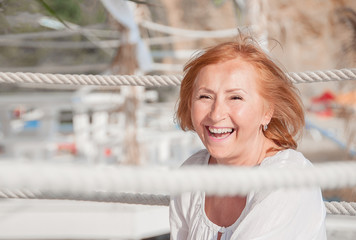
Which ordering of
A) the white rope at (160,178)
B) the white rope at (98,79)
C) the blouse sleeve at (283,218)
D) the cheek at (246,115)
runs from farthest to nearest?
the white rope at (98,79)
the cheek at (246,115)
the blouse sleeve at (283,218)
the white rope at (160,178)

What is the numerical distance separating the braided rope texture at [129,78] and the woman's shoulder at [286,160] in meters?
0.27

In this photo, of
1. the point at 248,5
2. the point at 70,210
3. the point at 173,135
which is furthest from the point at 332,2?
the point at 70,210

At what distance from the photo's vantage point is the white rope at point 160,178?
36cm

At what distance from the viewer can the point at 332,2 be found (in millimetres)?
14594

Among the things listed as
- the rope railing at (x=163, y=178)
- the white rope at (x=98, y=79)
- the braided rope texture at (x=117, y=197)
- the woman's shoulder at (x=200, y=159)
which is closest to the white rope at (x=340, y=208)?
the braided rope texture at (x=117, y=197)

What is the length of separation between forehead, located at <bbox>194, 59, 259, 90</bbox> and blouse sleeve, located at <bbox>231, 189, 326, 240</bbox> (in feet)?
0.68

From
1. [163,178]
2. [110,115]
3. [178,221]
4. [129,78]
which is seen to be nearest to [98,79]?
[129,78]

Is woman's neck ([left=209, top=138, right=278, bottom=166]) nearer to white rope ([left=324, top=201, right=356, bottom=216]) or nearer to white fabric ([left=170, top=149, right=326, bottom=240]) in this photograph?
white fabric ([left=170, top=149, right=326, bottom=240])

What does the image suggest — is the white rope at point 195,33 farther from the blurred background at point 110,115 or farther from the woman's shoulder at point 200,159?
the woman's shoulder at point 200,159

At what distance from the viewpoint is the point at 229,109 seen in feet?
2.89

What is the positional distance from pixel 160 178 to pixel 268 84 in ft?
1.81

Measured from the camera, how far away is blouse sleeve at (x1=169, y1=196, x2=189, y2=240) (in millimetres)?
976

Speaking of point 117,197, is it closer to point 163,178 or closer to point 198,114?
point 198,114

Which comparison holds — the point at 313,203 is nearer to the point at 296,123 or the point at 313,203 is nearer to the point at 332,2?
the point at 296,123
